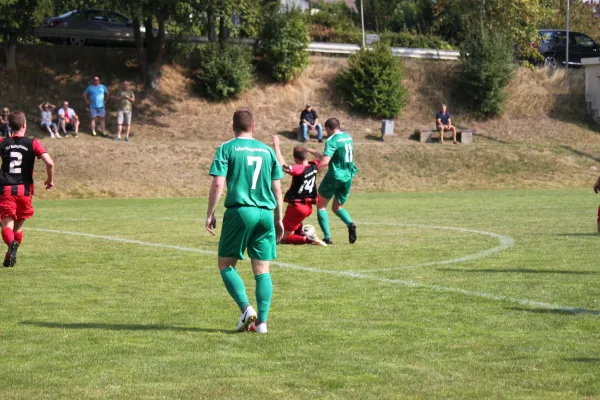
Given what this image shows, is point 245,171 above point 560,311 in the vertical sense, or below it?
above

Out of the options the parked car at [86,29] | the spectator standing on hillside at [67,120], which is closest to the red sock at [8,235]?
the spectator standing on hillside at [67,120]

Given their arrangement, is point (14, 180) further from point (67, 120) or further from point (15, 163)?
point (67, 120)

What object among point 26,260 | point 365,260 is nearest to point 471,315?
point 365,260

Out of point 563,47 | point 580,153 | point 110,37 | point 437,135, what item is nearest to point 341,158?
point 437,135

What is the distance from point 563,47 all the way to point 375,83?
1478cm

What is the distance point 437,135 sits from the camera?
131 feet

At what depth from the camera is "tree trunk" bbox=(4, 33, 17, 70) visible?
37741mm

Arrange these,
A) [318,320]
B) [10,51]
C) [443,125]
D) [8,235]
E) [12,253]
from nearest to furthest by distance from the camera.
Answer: [318,320]
[12,253]
[8,235]
[10,51]
[443,125]

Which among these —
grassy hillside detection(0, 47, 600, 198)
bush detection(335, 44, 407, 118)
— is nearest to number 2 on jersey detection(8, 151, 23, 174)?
grassy hillside detection(0, 47, 600, 198)

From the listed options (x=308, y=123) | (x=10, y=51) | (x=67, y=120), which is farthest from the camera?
(x=10, y=51)

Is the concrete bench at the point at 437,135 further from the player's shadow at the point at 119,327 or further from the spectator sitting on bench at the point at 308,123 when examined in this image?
the player's shadow at the point at 119,327

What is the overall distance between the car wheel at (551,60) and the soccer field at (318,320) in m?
35.2

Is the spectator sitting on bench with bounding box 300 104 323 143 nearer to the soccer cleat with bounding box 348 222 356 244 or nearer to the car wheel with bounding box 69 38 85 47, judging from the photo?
the car wheel with bounding box 69 38 85 47

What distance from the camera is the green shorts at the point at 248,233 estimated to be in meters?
8.18
